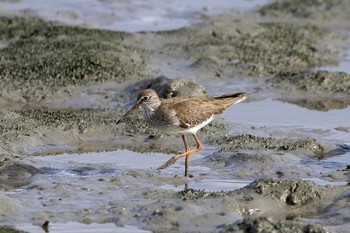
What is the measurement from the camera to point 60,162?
35.1 feet

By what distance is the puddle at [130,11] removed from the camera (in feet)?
60.2

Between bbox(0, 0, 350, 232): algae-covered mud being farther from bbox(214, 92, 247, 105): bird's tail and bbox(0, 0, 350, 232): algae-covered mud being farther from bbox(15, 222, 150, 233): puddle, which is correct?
bbox(214, 92, 247, 105): bird's tail

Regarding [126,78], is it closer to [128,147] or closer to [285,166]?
[128,147]

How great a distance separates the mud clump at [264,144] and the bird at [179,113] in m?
0.62

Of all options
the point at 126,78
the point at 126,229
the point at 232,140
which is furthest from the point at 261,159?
the point at 126,78

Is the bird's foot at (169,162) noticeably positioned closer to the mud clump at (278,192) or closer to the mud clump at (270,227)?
the mud clump at (278,192)

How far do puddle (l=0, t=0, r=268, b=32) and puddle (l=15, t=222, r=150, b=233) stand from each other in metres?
9.70

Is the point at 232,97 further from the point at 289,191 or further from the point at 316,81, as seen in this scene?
the point at 316,81

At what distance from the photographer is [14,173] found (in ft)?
32.8

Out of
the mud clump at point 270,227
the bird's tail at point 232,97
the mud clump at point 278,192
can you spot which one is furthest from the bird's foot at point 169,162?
the mud clump at point 270,227

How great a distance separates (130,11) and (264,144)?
8.83 meters

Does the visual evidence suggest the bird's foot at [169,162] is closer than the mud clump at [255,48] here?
Yes

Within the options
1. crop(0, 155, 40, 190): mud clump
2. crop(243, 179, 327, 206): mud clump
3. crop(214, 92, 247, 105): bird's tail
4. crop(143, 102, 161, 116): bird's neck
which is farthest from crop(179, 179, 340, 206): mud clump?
crop(214, 92, 247, 105): bird's tail

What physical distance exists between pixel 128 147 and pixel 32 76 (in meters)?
3.16
